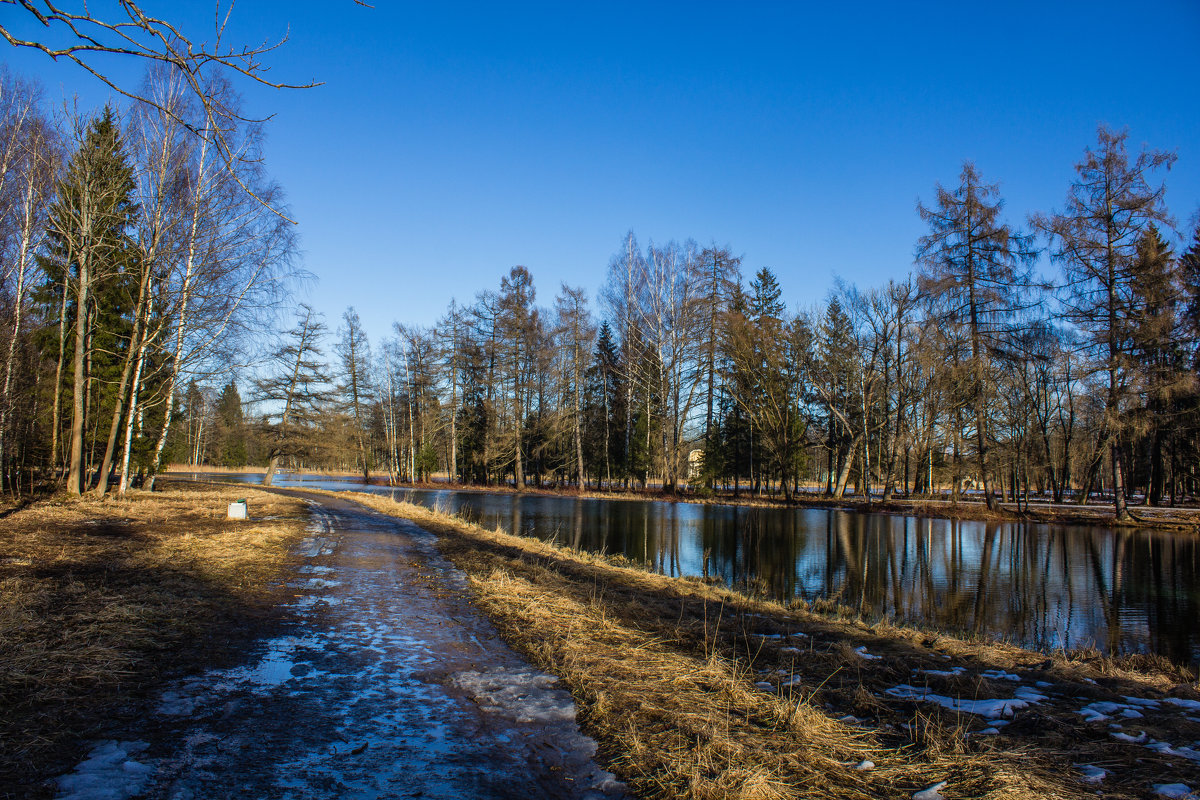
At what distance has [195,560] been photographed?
26.3 feet

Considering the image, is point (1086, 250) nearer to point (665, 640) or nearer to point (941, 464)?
point (941, 464)

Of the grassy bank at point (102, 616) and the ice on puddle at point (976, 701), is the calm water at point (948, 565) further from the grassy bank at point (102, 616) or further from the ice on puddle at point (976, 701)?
the grassy bank at point (102, 616)

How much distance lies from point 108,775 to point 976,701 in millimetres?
5349

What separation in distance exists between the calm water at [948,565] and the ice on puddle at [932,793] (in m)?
7.13

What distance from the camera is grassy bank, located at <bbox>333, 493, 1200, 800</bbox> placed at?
3.03 metres

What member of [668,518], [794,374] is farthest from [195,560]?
[794,374]

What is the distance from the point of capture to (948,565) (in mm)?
Answer: 15203

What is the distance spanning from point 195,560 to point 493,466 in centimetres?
3426

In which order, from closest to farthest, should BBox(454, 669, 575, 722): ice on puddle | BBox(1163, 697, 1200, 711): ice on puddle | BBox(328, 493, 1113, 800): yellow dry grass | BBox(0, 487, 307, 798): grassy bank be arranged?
BBox(328, 493, 1113, 800): yellow dry grass, BBox(0, 487, 307, 798): grassy bank, BBox(454, 669, 575, 722): ice on puddle, BBox(1163, 697, 1200, 711): ice on puddle

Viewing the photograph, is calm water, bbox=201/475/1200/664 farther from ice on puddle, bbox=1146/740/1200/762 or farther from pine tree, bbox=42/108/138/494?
pine tree, bbox=42/108/138/494

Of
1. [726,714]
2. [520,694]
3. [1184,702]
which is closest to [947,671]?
[1184,702]

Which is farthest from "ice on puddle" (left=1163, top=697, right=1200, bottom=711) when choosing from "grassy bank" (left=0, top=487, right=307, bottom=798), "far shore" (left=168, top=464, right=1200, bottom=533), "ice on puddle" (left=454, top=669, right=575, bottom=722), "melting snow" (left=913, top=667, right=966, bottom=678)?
"far shore" (left=168, top=464, right=1200, bottom=533)

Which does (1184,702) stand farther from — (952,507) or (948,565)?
(952,507)

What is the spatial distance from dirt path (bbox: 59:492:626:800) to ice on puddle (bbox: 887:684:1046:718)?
8.53 ft
